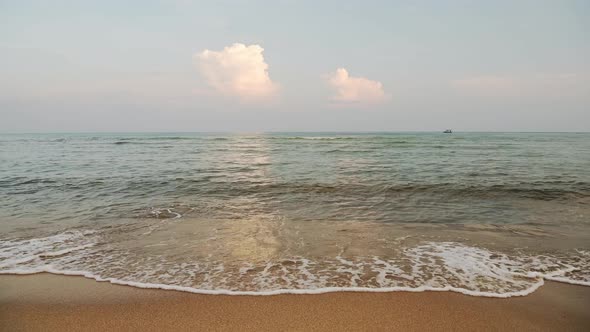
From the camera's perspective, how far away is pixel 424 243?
590 cm

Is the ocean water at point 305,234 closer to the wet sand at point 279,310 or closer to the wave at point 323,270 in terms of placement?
the wave at point 323,270

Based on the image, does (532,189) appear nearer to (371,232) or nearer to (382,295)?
(371,232)

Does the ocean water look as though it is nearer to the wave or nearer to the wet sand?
the wave

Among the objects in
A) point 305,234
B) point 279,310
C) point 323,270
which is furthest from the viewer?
point 305,234

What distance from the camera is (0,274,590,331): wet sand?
128 inches

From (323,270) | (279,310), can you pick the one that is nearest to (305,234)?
(323,270)

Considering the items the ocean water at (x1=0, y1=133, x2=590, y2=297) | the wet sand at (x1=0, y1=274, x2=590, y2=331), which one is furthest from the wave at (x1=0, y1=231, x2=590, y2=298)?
the wet sand at (x1=0, y1=274, x2=590, y2=331)

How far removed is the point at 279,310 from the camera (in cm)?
353

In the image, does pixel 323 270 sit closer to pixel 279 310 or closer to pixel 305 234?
pixel 279 310

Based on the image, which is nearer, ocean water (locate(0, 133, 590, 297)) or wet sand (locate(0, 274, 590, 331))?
wet sand (locate(0, 274, 590, 331))

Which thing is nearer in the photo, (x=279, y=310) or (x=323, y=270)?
(x=279, y=310)

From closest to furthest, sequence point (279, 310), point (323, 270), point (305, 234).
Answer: point (279, 310), point (323, 270), point (305, 234)

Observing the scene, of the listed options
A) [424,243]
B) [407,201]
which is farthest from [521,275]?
[407,201]

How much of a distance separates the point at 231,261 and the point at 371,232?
3082mm
